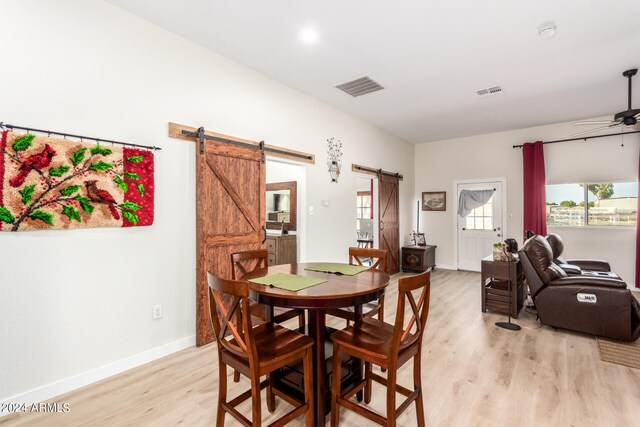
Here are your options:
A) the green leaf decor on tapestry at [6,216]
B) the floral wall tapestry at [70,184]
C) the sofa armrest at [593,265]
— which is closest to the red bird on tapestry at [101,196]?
the floral wall tapestry at [70,184]

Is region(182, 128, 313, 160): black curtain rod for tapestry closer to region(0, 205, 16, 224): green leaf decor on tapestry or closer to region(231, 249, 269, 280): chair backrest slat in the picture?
region(231, 249, 269, 280): chair backrest slat

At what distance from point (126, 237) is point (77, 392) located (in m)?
1.18

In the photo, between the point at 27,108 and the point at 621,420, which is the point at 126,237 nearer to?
the point at 27,108

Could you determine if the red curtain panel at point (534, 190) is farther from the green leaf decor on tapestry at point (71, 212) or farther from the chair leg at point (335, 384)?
the green leaf decor on tapestry at point (71, 212)

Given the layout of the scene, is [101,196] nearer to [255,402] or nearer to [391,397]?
[255,402]

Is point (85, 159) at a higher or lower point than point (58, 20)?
lower

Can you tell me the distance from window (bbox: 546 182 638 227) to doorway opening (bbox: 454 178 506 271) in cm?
85

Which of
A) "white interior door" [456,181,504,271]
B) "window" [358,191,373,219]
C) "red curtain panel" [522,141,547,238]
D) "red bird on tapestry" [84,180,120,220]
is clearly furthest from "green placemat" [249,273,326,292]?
"window" [358,191,373,219]

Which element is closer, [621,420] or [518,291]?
[621,420]

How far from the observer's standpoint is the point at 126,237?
8.28 feet

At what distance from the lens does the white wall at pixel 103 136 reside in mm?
2031

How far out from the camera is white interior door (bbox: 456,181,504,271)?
6.36m

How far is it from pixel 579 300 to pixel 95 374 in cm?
464

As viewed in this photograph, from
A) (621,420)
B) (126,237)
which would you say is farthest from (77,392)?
(621,420)
